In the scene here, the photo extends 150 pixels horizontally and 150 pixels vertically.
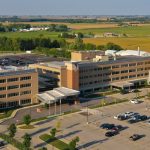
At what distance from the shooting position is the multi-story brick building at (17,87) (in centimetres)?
4100

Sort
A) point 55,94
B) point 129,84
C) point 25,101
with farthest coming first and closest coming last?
point 129,84, point 55,94, point 25,101

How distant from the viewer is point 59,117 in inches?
1511

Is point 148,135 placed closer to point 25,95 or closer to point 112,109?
point 112,109

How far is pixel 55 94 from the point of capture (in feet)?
142

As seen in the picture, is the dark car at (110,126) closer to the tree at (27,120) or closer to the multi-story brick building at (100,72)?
the tree at (27,120)

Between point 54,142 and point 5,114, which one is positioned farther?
point 5,114

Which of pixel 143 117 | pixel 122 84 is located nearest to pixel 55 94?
pixel 143 117

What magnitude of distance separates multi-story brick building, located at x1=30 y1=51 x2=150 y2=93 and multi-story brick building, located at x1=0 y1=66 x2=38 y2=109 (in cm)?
530

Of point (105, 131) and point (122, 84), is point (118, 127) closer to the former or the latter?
point (105, 131)

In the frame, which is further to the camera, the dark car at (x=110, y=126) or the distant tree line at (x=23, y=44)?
the distant tree line at (x=23, y=44)

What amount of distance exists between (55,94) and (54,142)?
12.8m

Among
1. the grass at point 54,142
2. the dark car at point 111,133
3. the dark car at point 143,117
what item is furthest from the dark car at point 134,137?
the grass at point 54,142

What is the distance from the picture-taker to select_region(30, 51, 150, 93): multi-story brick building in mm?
47219

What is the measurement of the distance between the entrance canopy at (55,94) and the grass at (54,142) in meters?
9.61
